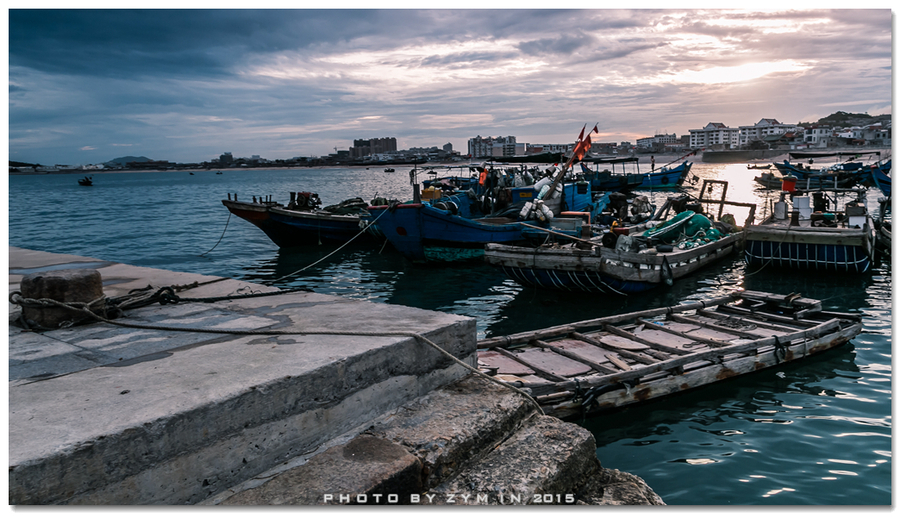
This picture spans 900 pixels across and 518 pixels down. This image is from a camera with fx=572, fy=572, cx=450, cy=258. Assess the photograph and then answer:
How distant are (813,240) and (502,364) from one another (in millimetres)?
10797

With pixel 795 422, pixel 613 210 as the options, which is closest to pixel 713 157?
pixel 613 210

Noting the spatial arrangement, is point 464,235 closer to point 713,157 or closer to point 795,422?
point 795,422

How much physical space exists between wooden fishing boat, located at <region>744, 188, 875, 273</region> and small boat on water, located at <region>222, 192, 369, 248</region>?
12.9 metres

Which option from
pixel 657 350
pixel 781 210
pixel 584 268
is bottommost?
pixel 657 350

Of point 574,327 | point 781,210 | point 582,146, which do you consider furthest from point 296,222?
point 781,210

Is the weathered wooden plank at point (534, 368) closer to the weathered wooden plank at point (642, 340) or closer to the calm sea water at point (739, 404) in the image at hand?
the calm sea water at point (739, 404)

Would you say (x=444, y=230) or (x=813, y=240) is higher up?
(x=444, y=230)

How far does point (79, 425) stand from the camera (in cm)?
232

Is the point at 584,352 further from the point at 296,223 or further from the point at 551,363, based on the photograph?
the point at 296,223

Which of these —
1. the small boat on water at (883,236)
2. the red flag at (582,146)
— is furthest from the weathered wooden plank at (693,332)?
the small boat on water at (883,236)

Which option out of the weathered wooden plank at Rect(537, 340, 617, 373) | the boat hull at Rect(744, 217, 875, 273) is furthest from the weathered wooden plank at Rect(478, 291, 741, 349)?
the boat hull at Rect(744, 217, 875, 273)

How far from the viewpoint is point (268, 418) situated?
8.89 ft

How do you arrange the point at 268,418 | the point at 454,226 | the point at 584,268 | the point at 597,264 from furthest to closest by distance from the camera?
1. the point at 454,226
2. the point at 584,268
3. the point at 597,264
4. the point at 268,418

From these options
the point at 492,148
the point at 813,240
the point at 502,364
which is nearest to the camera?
the point at 502,364
